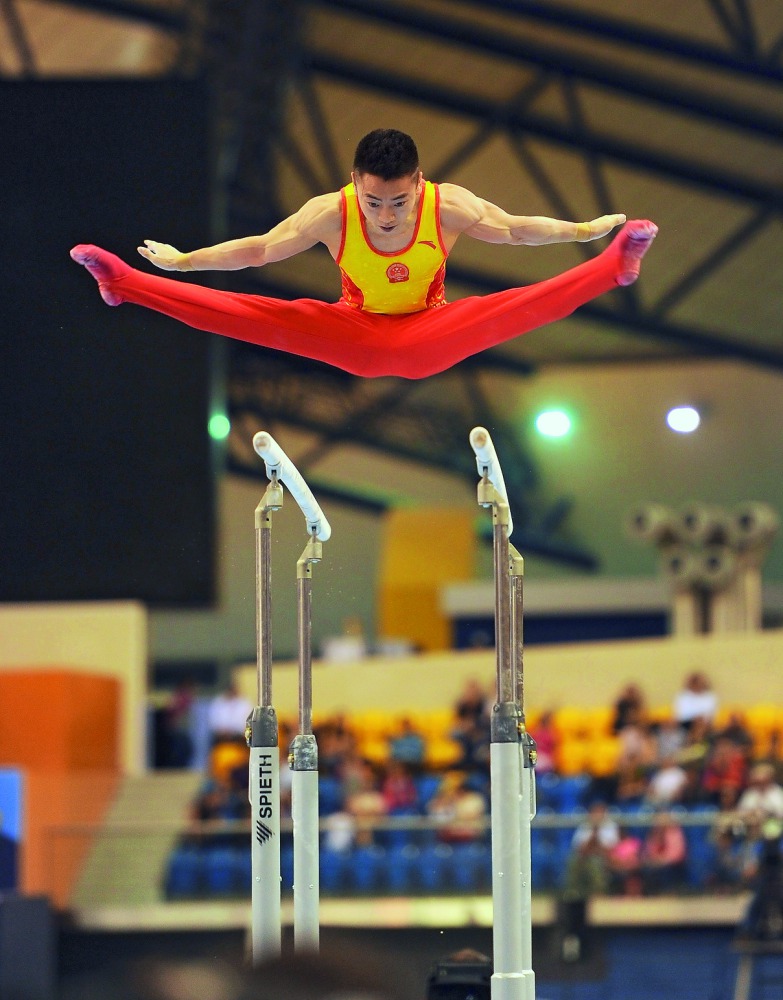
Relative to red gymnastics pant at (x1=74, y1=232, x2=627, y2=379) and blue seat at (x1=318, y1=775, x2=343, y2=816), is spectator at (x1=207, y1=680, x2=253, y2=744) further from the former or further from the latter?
red gymnastics pant at (x1=74, y1=232, x2=627, y2=379)

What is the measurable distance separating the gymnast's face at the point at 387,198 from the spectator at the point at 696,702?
899cm

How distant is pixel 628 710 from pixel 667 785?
210 cm

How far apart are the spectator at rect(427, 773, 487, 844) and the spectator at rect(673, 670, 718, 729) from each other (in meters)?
2.54

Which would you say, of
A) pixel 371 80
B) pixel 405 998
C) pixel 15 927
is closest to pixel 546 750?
pixel 15 927

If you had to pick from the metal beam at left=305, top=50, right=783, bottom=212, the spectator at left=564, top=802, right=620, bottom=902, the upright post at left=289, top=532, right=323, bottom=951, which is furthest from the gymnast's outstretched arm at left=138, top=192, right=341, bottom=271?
the metal beam at left=305, top=50, right=783, bottom=212

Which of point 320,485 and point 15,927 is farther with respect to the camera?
point 320,485

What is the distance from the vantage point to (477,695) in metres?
13.5

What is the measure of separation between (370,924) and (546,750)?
3158 mm

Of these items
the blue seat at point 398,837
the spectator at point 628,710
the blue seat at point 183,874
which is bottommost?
the blue seat at point 183,874

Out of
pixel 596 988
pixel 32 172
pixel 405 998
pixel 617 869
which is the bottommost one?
pixel 596 988

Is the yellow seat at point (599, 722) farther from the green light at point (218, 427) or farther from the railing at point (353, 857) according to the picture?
the green light at point (218, 427)

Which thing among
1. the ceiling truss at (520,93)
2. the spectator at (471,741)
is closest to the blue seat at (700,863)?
the spectator at (471,741)

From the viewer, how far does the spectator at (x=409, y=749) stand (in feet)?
38.4

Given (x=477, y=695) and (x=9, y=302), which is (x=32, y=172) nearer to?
(x=9, y=302)
